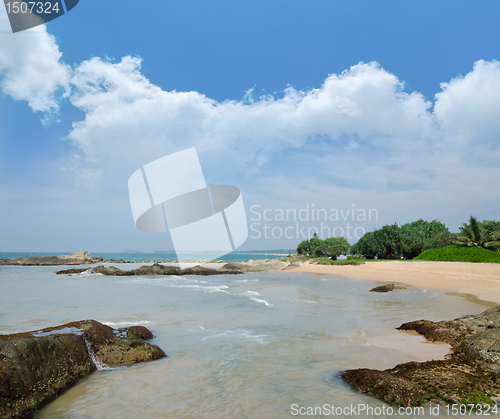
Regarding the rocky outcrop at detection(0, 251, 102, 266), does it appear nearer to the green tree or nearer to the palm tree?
the green tree

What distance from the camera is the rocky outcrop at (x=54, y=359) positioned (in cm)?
336

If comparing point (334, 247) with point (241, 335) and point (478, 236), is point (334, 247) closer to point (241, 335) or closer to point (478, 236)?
point (478, 236)

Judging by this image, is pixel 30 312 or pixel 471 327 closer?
pixel 471 327

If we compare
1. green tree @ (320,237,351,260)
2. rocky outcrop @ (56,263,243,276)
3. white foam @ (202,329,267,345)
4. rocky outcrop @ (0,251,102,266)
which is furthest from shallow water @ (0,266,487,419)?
rocky outcrop @ (0,251,102,266)

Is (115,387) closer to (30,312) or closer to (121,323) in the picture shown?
(121,323)

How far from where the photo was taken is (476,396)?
3.50 meters

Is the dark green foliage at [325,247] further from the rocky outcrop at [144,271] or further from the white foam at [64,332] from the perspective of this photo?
the white foam at [64,332]

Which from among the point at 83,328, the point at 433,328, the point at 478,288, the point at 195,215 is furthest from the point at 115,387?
the point at 478,288

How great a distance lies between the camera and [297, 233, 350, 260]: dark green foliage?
200 ft

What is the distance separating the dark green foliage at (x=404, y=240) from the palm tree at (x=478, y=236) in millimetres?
7156

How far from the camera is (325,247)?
62.4 meters

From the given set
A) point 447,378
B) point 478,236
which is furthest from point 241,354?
point 478,236

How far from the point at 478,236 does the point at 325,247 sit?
2879 centimetres

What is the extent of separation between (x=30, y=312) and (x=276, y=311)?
8465mm
